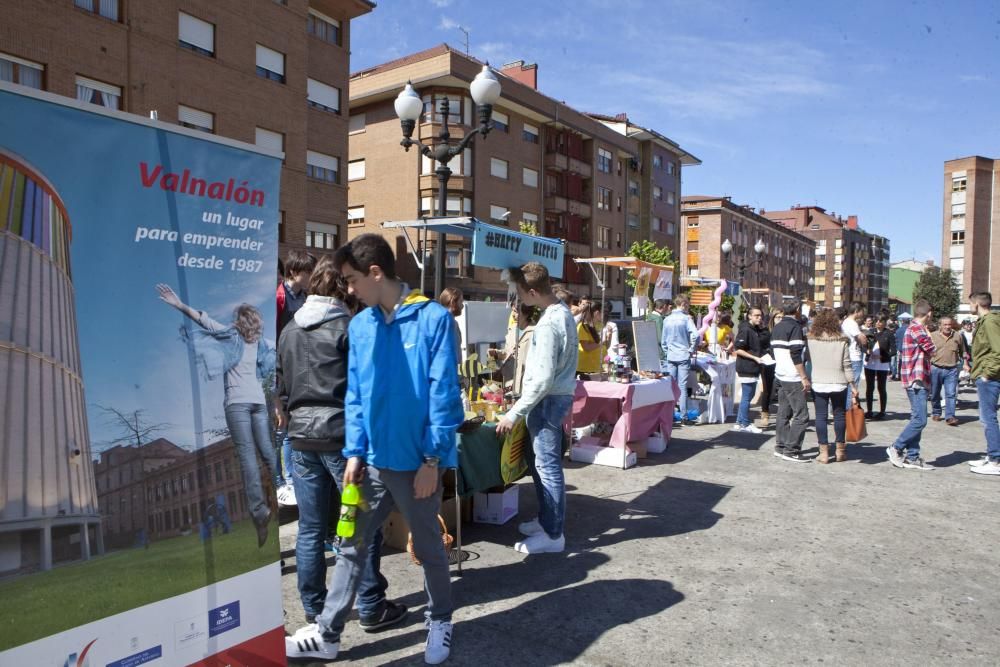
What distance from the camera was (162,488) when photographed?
2.39 m

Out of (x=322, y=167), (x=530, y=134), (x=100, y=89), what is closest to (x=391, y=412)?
(x=100, y=89)

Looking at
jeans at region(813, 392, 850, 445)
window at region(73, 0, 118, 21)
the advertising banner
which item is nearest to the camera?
the advertising banner

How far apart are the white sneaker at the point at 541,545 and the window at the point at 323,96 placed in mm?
23706

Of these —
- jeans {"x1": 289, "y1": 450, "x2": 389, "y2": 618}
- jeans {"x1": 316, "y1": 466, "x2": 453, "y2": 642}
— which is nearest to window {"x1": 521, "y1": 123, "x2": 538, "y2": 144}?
jeans {"x1": 289, "y1": 450, "x2": 389, "y2": 618}

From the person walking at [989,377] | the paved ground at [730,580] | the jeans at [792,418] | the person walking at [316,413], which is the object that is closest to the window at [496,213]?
the jeans at [792,418]

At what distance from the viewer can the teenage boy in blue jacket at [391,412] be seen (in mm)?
2998

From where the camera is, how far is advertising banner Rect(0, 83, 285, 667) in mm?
1987

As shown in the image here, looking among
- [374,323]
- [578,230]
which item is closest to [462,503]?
[374,323]

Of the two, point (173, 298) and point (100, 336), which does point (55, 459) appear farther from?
point (173, 298)

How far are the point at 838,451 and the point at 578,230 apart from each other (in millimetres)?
37019

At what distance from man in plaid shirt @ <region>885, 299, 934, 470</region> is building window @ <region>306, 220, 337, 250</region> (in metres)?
20.9

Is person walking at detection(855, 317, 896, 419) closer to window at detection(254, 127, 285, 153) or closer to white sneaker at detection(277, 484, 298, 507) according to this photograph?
white sneaker at detection(277, 484, 298, 507)

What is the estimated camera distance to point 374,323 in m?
3.05

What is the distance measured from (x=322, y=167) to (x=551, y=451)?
2318 centimetres
